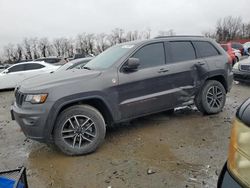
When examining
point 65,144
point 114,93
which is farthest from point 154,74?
point 65,144

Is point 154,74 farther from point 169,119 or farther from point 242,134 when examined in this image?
point 242,134

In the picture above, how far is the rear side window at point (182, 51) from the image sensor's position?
5613 millimetres

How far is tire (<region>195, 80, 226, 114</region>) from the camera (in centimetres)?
589

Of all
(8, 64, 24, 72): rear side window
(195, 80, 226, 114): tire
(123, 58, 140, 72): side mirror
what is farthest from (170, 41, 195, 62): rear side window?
(8, 64, 24, 72): rear side window

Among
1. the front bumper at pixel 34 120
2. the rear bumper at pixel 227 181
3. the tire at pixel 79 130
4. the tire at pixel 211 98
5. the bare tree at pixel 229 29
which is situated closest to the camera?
the rear bumper at pixel 227 181

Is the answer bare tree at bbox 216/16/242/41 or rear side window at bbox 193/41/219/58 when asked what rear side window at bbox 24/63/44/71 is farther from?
bare tree at bbox 216/16/242/41

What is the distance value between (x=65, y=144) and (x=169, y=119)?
98.4 inches

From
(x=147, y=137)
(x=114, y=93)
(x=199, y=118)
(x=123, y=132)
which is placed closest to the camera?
(x=114, y=93)

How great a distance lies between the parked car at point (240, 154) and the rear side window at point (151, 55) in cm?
344

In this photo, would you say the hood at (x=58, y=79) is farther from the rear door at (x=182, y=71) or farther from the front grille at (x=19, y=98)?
the rear door at (x=182, y=71)

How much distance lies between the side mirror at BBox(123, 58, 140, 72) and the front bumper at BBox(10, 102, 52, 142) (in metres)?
1.50

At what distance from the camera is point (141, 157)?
425cm

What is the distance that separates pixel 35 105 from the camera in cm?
422

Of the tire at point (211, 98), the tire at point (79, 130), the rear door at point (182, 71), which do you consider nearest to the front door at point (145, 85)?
the rear door at point (182, 71)
